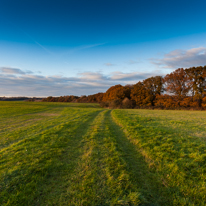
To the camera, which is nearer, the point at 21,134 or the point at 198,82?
the point at 21,134

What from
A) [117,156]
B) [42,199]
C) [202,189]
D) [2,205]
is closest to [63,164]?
[42,199]

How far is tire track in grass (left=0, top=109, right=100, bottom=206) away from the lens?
10.7 feet

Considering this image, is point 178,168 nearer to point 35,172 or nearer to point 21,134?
point 35,172

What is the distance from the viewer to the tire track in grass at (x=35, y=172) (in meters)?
3.25

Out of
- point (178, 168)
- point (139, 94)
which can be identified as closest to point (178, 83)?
point (139, 94)

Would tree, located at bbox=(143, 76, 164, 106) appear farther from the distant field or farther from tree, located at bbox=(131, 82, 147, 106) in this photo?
the distant field

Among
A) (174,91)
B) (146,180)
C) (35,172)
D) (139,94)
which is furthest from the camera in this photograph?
(139,94)

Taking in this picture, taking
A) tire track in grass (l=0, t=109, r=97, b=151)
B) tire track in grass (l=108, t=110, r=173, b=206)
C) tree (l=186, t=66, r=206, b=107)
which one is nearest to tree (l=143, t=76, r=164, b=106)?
tree (l=186, t=66, r=206, b=107)

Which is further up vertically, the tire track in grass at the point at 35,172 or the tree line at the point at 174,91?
the tree line at the point at 174,91

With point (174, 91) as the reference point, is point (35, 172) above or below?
below

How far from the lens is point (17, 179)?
12.8 ft

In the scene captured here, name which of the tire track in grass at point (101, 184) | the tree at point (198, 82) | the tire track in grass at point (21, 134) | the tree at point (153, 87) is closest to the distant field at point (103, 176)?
the tire track in grass at point (101, 184)

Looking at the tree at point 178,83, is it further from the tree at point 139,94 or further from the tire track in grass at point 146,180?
the tire track in grass at point 146,180

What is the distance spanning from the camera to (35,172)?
4348 millimetres
